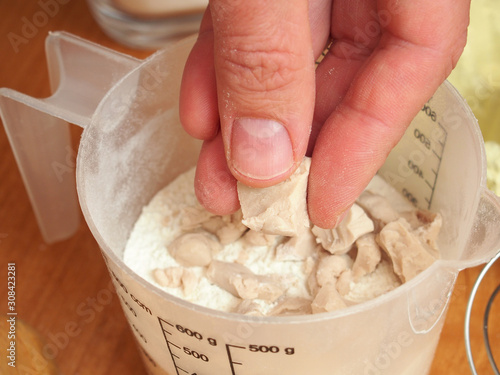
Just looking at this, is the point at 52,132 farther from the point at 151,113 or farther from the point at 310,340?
the point at 310,340

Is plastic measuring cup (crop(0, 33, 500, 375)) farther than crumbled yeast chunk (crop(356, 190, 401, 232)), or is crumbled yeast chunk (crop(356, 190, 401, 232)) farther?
crumbled yeast chunk (crop(356, 190, 401, 232))

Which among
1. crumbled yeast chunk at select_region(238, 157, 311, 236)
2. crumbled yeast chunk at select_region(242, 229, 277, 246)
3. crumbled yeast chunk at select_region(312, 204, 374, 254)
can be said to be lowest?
crumbled yeast chunk at select_region(242, 229, 277, 246)

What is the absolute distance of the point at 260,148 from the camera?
0.49 meters

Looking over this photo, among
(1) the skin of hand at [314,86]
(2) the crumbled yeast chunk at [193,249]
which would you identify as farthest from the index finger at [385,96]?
(2) the crumbled yeast chunk at [193,249]

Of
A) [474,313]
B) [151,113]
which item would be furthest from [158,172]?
[474,313]

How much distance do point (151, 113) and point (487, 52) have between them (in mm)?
436

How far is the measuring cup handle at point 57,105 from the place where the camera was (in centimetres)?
67

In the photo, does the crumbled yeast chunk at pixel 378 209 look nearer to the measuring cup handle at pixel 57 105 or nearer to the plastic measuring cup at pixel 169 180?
the plastic measuring cup at pixel 169 180

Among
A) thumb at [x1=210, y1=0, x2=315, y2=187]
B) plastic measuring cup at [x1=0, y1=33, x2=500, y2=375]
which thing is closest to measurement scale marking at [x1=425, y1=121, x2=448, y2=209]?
plastic measuring cup at [x1=0, y1=33, x2=500, y2=375]

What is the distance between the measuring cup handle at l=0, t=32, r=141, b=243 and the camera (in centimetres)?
67

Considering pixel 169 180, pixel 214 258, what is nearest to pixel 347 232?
pixel 214 258

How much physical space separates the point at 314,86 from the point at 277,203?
12cm

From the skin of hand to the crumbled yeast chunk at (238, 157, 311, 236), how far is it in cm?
2

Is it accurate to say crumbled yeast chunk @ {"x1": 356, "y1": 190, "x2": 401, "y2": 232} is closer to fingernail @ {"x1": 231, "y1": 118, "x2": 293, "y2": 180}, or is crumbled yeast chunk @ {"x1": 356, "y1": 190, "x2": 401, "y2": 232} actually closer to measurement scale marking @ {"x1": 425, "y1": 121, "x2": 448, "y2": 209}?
measurement scale marking @ {"x1": 425, "y1": 121, "x2": 448, "y2": 209}
